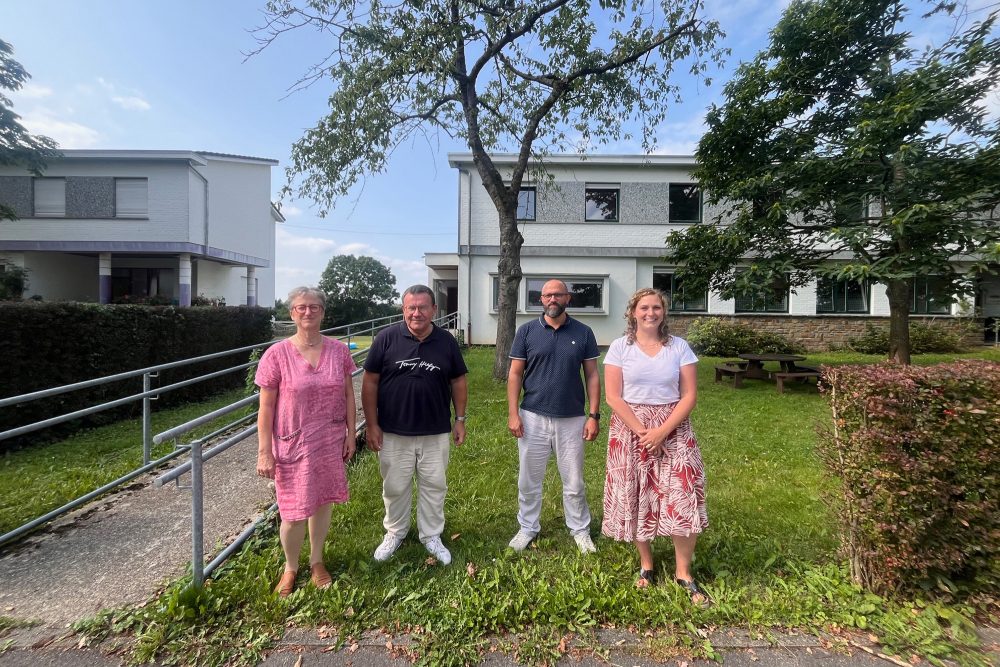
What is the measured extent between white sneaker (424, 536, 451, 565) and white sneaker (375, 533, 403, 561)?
18cm

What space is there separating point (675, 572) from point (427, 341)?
79.4 inches

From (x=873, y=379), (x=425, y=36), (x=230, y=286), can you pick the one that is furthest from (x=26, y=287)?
(x=873, y=379)

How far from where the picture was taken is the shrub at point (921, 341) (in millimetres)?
14875

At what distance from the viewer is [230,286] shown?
21000 mm

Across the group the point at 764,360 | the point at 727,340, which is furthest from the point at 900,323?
the point at 727,340

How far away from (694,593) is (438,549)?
4.97 feet

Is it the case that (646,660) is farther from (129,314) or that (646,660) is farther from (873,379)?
(129,314)

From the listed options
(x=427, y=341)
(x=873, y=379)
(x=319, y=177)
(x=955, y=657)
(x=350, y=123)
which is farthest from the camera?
(x=319, y=177)

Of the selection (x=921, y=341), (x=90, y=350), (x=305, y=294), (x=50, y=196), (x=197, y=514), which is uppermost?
(x=50, y=196)

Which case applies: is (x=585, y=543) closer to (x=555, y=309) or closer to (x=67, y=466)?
(x=555, y=309)

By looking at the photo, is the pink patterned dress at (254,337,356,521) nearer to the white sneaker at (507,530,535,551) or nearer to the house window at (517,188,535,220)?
the white sneaker at (507,530,535,551)

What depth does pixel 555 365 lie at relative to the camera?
10.1 ft

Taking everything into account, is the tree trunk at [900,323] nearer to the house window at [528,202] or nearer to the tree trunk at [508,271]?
the tree trunk at [508,271]

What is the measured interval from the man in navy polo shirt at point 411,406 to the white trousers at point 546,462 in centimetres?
47
